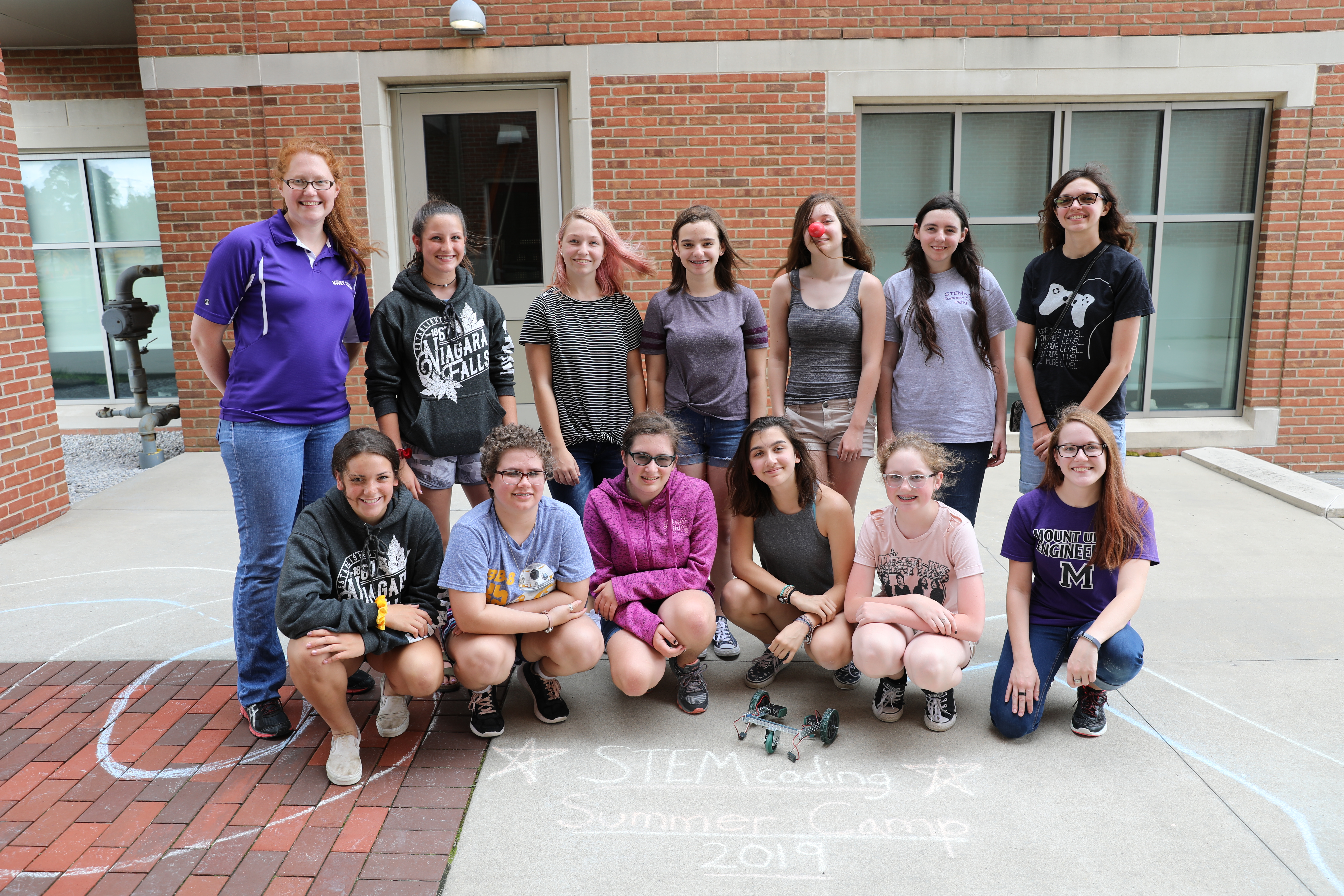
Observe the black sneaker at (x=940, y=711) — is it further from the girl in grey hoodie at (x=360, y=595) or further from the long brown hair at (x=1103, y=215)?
the long brown hair at (x=1103, y=215)

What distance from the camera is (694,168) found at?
6.54 metres

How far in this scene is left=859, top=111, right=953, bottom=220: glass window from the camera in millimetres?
6746

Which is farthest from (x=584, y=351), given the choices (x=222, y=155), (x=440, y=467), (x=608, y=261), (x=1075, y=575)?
(x=222, y=155)

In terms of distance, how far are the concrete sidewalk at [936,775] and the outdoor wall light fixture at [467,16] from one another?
411 centimetres

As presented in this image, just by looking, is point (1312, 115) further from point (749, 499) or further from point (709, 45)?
point (749, 499)

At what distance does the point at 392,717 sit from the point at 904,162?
5.61m

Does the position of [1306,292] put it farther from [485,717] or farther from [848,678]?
[485,717]

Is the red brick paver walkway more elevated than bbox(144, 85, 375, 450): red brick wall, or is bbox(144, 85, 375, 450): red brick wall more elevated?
bbox(144, 85, 375, 450): red brick wall

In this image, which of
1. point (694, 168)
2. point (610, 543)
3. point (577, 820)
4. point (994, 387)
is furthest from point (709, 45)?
point (577, 820)

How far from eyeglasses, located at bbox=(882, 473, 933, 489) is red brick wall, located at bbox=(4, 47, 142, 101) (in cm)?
846

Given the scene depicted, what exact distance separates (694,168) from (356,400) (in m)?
3.04

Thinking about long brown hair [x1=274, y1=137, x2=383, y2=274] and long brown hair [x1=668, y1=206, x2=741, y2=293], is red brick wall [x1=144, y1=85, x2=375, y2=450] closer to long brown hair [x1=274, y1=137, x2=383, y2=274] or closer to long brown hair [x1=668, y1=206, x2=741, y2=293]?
long brown hair [x1=274, y1=137, x2=383, y2=274]

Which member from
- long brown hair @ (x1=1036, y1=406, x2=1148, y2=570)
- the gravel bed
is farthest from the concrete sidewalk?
the gravel bed

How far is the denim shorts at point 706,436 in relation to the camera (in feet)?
11.5
